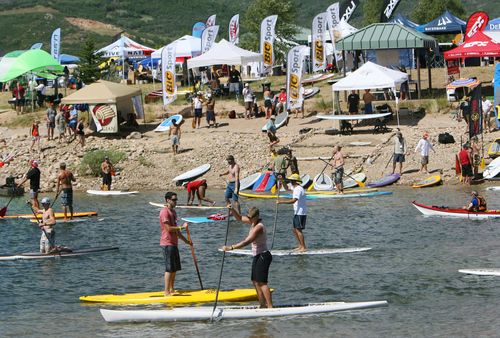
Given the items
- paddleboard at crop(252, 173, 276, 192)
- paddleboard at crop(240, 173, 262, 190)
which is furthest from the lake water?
paddleboard at crop(240, 173, 262, 190)

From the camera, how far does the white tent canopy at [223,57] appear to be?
3334 cm

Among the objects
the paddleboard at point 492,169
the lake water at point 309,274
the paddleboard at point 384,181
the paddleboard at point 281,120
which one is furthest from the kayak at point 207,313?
the paddleboard at point 281,120

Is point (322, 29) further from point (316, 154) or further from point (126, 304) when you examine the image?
point (126, 304)

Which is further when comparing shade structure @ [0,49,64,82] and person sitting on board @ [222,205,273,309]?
shade structure @ [0,49,64,82]

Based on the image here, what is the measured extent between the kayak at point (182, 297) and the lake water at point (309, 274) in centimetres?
18

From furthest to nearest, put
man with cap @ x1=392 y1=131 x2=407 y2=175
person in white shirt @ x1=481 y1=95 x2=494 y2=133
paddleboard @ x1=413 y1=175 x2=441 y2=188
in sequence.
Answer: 1. person in white shirt @ x1=481 y1=95 x2=494 y2=133
2. man with cap @ x1=392 y1=131 x2=407 y2=175
3. paddleboard @ x1=413 y1=175 x2=441 y2=188

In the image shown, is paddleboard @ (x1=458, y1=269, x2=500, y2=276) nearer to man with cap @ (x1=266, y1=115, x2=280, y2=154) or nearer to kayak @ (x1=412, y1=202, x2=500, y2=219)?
kayak @ (x1=412, y1=202, x2=500, y2=219)

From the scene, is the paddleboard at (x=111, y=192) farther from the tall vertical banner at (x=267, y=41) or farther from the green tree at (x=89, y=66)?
the green tree at (x=89, y=66)

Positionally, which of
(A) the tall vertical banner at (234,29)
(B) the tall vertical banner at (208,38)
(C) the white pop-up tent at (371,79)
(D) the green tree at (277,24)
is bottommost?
(C) the white pop-up tent at (371,79)

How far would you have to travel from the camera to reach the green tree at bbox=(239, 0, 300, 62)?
55.7m

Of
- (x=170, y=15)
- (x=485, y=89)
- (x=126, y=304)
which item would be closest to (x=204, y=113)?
(x=485, y=89)

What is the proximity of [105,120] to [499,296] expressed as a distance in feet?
81.8

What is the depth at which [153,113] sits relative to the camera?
36.1m

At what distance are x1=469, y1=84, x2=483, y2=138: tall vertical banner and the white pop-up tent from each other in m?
4.38
